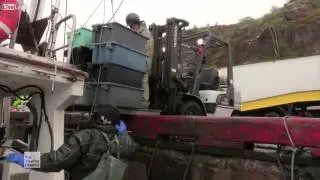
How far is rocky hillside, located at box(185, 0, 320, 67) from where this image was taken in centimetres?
2842

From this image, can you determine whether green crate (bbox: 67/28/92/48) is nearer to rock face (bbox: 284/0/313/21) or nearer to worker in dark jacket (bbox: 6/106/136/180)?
worker in dark jacket (bbox: 6/106/136/180)

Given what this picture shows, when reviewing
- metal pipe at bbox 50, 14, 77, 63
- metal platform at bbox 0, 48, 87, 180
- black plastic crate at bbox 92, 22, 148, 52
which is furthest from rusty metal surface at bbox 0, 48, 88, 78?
black plastic crate at bbox 92, 22, 148, 52

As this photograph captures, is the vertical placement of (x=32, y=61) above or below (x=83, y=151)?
above

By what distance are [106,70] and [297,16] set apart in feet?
92.7

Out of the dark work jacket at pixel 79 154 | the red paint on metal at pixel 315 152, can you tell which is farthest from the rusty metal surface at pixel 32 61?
the red paint on metal at pixel 315 152

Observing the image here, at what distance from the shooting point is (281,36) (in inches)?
1171

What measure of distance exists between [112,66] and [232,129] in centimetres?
167

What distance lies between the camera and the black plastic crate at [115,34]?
596 centimetres

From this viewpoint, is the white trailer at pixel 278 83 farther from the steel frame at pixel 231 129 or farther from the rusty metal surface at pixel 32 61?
the rusty metal surface at pixel 32 61

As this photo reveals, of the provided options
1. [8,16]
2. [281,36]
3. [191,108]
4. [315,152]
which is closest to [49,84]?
[8,16]

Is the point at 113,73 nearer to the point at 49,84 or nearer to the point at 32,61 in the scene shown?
the point at 49,84

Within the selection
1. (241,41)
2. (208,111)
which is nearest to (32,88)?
(208,111)

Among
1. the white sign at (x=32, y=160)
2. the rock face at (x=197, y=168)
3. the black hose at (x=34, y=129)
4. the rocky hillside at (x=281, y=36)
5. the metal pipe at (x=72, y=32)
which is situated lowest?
the rock face at (x=197, y=168)

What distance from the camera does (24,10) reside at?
4773 mm
